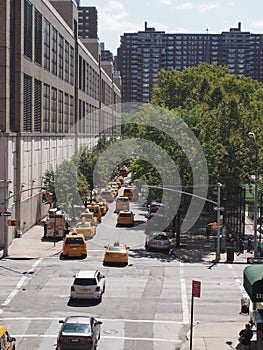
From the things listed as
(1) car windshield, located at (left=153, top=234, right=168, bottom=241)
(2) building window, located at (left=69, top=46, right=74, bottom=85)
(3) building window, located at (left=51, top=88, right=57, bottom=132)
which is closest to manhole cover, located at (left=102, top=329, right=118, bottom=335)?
(1) car windshield, located at (left=153, top=234, right=168, bottom=241)

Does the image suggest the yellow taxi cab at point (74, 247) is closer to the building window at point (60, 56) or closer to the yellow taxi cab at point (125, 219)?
the yellow taxi cab at point (125, 219)

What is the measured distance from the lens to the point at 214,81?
224ft

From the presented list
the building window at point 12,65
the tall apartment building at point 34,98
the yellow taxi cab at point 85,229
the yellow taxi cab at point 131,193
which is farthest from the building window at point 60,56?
the yellow taxi cab at point 85,229

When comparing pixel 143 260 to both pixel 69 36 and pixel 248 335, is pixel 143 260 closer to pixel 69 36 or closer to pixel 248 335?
pixel 248 335

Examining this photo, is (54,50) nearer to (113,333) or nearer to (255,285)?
(113,333)

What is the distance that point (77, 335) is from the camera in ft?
63.0

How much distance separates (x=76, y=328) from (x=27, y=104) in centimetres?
3228

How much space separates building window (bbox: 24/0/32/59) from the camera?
1895 inches

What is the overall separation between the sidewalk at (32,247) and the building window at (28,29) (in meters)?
14.2

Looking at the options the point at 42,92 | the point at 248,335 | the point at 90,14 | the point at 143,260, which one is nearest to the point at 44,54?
the point at 42,92

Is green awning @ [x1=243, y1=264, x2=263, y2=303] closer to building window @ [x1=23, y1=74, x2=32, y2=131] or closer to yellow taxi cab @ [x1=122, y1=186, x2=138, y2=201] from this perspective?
building window @ [x1=23, y1=74, x2=32, y2=131]

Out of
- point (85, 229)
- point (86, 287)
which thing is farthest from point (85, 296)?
point (85, 229)

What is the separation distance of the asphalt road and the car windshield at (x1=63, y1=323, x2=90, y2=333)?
148cm

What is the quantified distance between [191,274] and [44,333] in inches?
537
